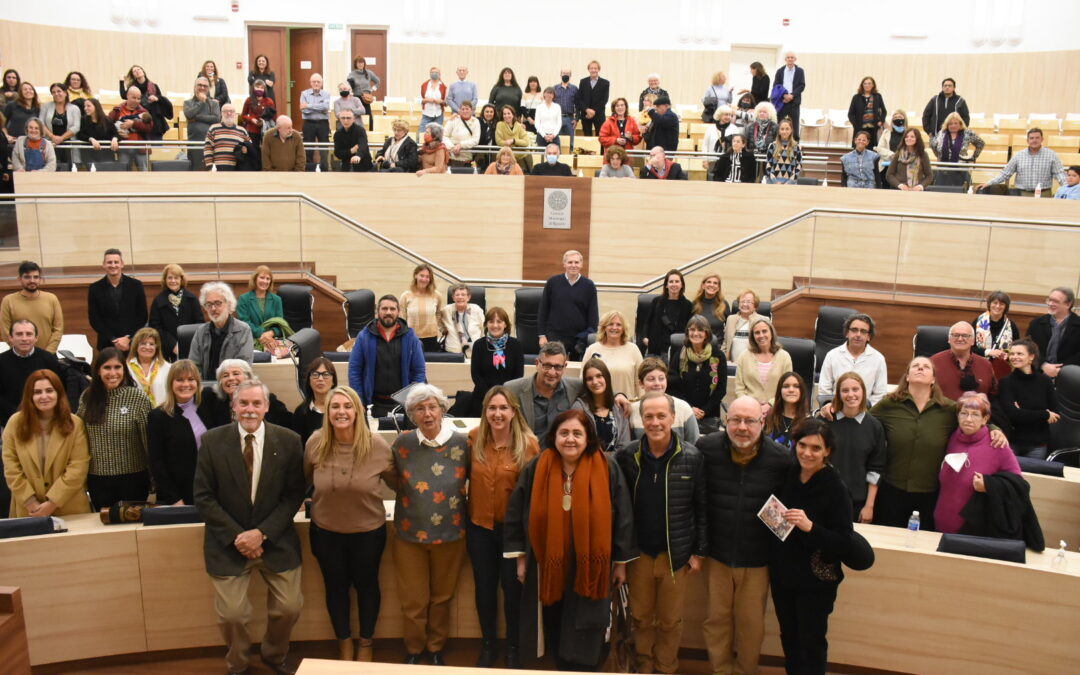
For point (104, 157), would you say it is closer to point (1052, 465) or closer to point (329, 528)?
point (329, 528)

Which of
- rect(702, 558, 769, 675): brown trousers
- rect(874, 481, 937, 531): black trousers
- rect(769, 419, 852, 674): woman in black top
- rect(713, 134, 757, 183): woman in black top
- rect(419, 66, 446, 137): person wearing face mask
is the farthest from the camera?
rect(419, 66, 446, 137): person wearing face mask

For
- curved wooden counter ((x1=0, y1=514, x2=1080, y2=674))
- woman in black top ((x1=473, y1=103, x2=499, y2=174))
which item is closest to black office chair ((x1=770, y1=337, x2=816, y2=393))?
curved wooden counter ((x1=0, y1=514, x2=1080, y2=674))

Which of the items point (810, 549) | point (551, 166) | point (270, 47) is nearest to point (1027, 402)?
point (810, 549)

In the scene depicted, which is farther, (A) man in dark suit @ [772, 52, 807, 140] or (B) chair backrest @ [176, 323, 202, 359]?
(A) man in dark suit @ [772, 52, 807, 140]

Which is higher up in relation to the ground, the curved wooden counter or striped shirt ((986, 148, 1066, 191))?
striped shirt ((986, 148, 1066, 191))

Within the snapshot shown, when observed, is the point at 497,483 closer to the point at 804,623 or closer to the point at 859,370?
the point at 804,623

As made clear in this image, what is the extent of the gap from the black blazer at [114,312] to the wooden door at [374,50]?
409 inches

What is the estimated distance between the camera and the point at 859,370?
6.23 meters

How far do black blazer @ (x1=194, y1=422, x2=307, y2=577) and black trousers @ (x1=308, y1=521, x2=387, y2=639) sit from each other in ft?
0.54

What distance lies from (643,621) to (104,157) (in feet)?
29.1

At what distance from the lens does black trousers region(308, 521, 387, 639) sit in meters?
4.63

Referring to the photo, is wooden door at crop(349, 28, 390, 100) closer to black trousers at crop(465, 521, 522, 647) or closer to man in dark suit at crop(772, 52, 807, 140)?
man in dark suit at crop(772, 52, 807, 140)

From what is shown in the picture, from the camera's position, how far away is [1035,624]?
14.7ft

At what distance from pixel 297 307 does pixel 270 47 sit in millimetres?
10122
